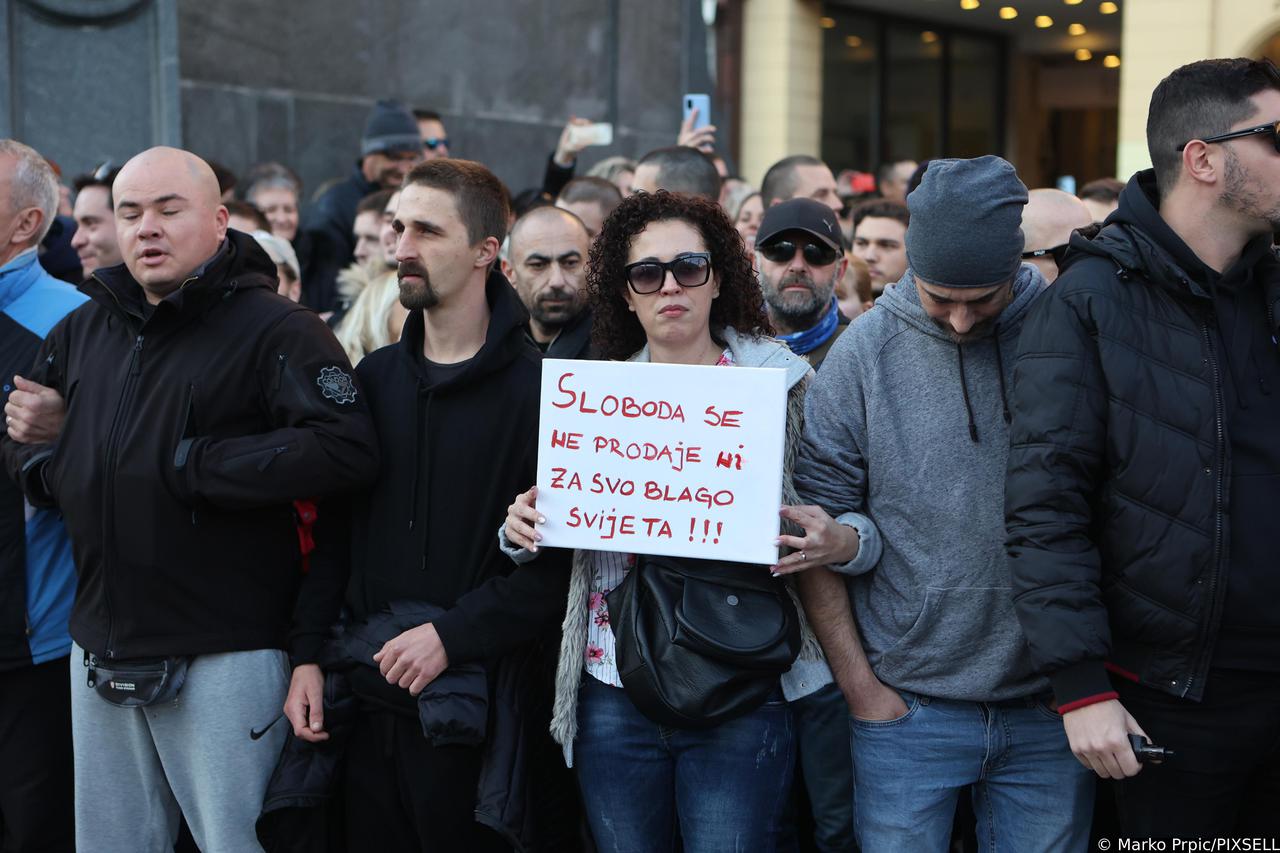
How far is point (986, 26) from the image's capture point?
20281 millimetres

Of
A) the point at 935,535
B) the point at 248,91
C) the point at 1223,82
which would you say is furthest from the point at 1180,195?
the point at 248,91

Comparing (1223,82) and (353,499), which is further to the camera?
(353,499)

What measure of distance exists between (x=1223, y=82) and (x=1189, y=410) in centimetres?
73

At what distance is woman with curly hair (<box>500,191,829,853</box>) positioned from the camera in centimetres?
311

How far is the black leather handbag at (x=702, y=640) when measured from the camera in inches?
118

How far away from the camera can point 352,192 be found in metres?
7.83

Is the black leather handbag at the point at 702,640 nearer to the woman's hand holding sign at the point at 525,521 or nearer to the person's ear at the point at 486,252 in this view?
the woman's hand holding sign at the point at 525,521

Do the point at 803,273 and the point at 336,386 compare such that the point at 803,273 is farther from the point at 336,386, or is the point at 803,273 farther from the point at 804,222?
the point at 336,386

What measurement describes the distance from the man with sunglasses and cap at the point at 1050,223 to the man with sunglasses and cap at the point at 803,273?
0.64 meters

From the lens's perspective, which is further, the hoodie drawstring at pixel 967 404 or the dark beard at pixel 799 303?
the dark beard at pixel 799 303

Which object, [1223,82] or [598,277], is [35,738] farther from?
[1223,82]

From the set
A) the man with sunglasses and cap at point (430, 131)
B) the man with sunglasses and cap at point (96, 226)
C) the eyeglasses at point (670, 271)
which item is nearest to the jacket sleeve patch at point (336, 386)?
the eyeglasses at point (670, 271)

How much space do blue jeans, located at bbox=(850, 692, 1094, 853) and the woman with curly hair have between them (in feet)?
0.74

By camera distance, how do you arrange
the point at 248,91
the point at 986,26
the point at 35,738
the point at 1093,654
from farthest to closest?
the point at 986,26
the point at 248,91
the point at 35,738
the point at 1093,654
